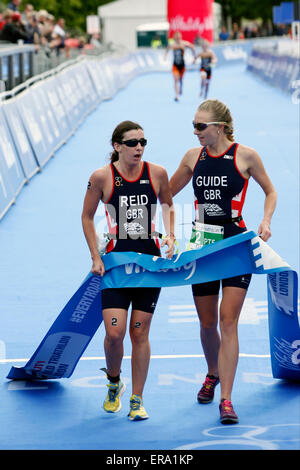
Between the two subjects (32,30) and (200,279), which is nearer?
(200,279)

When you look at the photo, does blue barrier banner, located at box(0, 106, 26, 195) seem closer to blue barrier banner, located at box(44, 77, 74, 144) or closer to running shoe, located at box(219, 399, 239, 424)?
blue barrier banner, located at box(44, 77, 74, 144)

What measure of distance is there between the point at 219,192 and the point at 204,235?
31 centimetres

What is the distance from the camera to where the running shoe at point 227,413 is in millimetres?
5539

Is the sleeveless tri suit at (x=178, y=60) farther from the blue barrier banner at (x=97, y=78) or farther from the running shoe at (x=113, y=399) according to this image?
the running shoe at (x=113, y=399)

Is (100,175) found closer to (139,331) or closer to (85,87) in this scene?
(139,331)

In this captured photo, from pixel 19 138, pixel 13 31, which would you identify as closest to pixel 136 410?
pixel 19 138

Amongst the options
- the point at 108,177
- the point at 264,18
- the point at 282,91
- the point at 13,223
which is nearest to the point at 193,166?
the point at 108,177

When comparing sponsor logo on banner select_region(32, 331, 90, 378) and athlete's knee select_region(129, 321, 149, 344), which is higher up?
athlete's knee select_region(129, 321, 149, 344)

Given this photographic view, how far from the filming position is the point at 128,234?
19.0 ft

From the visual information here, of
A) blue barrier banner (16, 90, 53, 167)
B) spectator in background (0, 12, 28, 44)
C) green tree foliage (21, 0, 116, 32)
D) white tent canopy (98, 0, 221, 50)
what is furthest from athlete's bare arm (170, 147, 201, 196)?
green tree foliage (21, 0, 116, 32)

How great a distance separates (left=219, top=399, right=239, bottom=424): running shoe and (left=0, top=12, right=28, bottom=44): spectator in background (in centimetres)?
1930

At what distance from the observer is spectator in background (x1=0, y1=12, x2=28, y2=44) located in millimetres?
23328

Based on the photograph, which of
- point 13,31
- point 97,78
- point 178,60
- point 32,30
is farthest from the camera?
point 97,78

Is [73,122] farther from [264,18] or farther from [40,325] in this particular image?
[264,18]
